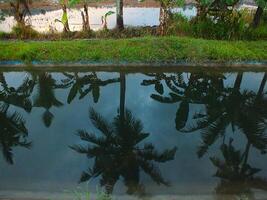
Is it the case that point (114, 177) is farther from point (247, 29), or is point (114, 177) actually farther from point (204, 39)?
point (247, 29)

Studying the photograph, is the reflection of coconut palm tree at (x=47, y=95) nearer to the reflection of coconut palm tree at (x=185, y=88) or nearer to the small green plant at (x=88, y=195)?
the reflection of coconut palm tree at (x=185, y=88)

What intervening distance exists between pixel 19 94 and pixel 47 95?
32.4 inches

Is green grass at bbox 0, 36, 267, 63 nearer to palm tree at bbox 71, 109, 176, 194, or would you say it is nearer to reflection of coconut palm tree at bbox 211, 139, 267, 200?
palm tree at bbox 71, 109, 176, 194

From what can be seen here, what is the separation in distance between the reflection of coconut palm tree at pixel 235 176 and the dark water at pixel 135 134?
2 centimetres

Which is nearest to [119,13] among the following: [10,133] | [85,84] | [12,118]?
[85,84]

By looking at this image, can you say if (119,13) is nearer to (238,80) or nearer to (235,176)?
(238,80)

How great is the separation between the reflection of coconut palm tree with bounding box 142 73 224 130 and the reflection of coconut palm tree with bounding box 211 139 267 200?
61.6 inches

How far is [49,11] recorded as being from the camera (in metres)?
17.8

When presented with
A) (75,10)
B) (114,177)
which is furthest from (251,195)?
(75,10)

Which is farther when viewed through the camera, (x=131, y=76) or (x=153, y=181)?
(x=131, y=76)

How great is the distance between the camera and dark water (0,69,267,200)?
253 inches

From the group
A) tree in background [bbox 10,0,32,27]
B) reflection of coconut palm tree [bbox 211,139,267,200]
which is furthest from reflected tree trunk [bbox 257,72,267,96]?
tree in background [bbox 10,0,32,27]

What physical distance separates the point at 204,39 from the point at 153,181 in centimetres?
737

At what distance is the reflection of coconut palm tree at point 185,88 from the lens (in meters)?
9.23
